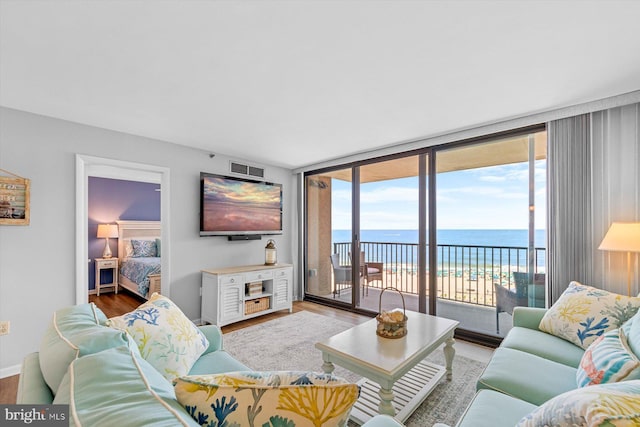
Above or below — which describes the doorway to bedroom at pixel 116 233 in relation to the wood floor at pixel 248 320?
above

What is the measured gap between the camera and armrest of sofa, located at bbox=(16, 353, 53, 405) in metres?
0.78

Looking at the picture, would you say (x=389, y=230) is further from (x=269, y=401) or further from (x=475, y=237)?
(x=269, y=401)

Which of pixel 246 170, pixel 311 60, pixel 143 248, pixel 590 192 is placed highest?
pixel 311 60

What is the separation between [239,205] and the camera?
416 centimetres

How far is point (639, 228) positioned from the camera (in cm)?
209

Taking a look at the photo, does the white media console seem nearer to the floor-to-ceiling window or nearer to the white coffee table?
the floor-to-ceiling window

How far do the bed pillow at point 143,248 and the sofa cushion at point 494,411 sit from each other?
586 centimetres

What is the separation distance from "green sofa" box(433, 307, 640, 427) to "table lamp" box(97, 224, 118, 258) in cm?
623

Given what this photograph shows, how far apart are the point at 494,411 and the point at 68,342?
1.64 meters

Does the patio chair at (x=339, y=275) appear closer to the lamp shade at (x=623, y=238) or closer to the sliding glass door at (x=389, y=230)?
the sliding glass door at (x=389, y=230)

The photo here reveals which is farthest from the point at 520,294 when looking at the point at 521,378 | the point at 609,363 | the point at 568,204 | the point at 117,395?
the point at 117,395

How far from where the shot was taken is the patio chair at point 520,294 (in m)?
2.83

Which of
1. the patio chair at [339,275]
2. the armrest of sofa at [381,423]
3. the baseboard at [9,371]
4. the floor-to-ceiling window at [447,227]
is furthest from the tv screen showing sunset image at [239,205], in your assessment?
the armrest of sofa at [381,423]

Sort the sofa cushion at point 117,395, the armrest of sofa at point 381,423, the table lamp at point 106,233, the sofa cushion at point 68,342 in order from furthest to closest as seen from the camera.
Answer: the table lamp at point 106,233, the armrest of sofa at point 381,423, the sofa cushion at point 68,342, the sofa cushion at point 117,395
